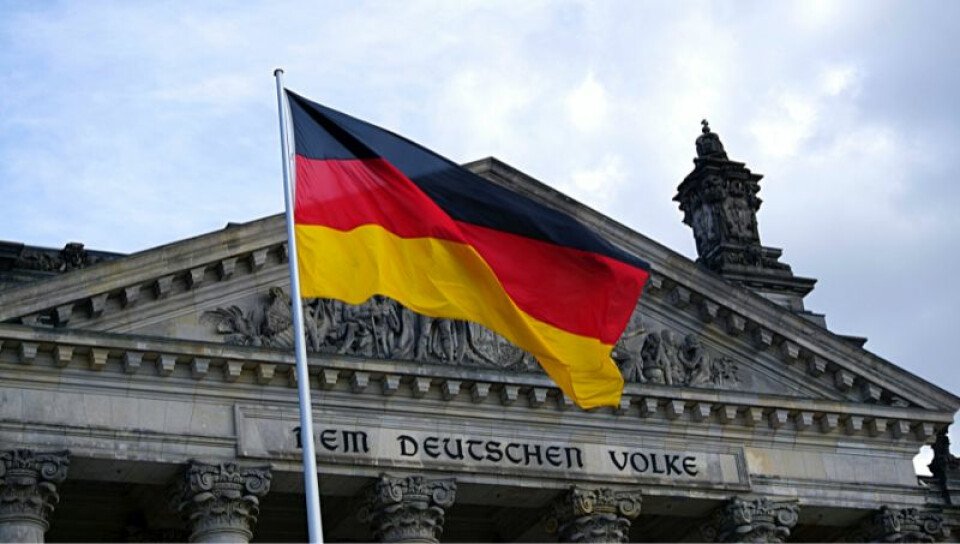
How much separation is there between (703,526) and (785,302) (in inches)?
280

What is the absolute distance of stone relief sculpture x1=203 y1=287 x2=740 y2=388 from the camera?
36781 mm

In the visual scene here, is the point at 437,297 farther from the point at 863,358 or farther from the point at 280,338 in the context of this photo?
the point at 863,358

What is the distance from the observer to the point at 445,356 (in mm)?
38156

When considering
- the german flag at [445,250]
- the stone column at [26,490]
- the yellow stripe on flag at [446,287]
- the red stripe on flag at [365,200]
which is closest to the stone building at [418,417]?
the stone column at [26,490]

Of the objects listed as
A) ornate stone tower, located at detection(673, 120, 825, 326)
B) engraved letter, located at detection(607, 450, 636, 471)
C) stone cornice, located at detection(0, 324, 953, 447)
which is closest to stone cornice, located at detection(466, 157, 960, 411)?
stone cornice, located at detection(0, 324, 953, 447)

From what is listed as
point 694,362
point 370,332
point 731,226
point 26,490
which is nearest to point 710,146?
point 731,226

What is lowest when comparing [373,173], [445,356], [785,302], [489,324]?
[489,324]

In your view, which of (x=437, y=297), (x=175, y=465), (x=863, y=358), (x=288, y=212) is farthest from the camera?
(x=863, y=358)

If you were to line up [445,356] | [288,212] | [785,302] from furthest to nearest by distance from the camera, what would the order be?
[785,302] < [445,356] < [288,212]

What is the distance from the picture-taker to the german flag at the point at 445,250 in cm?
2531

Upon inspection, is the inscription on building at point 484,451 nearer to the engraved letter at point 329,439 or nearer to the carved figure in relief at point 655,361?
the engraved letter at point 329,439

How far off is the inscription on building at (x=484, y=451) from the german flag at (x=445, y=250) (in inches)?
406

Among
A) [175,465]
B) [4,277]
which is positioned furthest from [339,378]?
[4,277]

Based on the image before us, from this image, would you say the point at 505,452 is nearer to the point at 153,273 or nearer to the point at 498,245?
the point at 153,273
